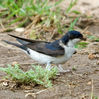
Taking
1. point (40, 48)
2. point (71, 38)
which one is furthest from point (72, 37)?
point (40, 48)

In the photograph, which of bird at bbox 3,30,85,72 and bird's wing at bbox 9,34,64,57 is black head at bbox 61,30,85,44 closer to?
bird at bbox 3,30,85,72

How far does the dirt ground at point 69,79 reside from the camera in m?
3.94

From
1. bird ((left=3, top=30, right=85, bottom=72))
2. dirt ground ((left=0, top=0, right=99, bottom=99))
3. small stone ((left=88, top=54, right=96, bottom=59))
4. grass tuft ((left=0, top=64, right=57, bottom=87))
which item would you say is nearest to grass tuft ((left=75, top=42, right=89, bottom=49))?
dirt ground ((left=0, top=0, right=99, bottom=99))

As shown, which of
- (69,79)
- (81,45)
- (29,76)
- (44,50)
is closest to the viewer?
(29,76)

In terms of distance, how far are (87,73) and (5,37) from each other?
91.6 inches

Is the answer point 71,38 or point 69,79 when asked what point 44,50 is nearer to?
point 71,38

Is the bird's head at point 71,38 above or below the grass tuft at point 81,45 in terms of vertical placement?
above

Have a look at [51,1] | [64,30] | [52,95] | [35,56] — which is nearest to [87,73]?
[35,56]

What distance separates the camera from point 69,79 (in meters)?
4.59

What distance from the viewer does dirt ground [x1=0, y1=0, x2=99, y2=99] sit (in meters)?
3.94

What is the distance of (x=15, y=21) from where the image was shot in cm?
712

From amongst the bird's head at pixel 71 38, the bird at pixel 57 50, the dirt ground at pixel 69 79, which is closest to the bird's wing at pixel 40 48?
the bird at pixel 57 50

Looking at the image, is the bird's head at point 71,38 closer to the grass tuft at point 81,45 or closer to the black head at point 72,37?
the black head at point 72,37

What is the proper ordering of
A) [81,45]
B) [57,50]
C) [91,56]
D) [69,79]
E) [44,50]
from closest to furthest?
[69,79] → [57,50] → [44,50] → [91,56] → [81,45]
